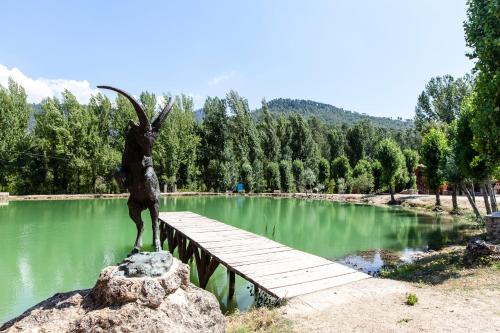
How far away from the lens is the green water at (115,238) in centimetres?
1092

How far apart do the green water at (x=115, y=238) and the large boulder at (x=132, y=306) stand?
448 centimetres

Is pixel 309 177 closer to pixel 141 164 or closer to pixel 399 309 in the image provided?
pixel 399 309

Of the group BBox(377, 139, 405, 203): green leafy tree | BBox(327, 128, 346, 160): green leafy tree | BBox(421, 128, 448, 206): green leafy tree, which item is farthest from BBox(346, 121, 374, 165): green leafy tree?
BBox(421, 128, 448, 206): green leafy tree

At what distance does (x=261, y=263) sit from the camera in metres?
8.82

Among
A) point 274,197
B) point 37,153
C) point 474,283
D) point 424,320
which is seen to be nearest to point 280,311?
point 424,320

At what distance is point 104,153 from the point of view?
43.4 metres

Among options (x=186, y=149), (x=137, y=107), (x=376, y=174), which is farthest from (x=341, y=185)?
(x=137, y=107)

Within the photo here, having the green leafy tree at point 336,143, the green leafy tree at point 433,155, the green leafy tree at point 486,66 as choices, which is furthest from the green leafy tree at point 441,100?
the green leafy tree at point 486,66

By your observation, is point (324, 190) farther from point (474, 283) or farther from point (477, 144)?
point (474, 283)

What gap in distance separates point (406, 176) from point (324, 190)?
11.8 meters

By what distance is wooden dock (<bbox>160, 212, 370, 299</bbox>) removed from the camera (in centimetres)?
737

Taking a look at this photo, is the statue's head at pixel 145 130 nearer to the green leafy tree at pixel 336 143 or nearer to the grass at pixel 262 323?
the grass at pixel 262 323

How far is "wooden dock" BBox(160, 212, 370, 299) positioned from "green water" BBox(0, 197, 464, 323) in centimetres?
125

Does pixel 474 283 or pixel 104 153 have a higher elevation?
pixel 104 153
